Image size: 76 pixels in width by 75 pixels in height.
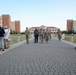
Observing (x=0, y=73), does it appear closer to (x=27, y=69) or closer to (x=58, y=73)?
(x=27, y=69)

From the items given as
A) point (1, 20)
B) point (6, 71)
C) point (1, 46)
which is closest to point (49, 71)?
point (6, 71)

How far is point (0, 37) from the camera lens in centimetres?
1709

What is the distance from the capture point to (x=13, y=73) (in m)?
7.59

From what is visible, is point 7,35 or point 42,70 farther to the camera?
point 7,35

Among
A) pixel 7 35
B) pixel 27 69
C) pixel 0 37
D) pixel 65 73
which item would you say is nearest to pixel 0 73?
pixel 27 69

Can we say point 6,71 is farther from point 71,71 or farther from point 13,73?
point 71,71

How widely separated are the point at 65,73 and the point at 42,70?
952mm

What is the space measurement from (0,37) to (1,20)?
18342cm

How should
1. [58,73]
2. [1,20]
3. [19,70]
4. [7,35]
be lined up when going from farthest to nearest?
[1,20]
[7,35]
[19,70]
[58,73]

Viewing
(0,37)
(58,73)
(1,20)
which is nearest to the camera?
(58,73)

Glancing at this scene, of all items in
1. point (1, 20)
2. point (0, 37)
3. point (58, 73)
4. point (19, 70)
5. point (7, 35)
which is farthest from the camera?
point (1, 20)

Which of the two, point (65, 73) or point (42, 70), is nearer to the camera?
point (65, 73)

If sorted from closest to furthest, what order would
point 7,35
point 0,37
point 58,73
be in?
point 58,73, point 0,37, point 7,35

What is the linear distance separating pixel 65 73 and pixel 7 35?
38.9ft
